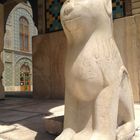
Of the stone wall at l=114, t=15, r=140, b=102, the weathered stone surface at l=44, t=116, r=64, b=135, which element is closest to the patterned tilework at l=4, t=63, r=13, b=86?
the stone wall at l=114, t=15, r=140, b=102

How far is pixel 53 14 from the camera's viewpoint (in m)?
4.70

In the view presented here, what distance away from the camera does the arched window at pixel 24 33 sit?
1384 centimetres

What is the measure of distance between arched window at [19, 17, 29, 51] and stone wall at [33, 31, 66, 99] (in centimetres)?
957

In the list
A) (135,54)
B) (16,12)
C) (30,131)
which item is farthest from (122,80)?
(16,12)

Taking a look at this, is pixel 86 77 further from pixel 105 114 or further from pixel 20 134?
pixel 20 134

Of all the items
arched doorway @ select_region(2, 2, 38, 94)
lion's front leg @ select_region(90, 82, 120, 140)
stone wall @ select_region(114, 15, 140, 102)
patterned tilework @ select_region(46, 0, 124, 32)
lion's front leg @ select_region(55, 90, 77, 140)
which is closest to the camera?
lion's front leg @ select_region(90, 82, 120, 140)

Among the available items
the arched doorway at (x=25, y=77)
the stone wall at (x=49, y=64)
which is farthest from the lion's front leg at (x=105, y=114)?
the arched doorway at (x=25, y=77)

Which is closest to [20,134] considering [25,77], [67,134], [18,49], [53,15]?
[67,134]

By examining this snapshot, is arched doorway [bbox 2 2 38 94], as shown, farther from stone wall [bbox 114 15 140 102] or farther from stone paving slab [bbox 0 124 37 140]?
stone paving slab [bbox 0 124 37 140]

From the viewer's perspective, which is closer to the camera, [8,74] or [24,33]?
[8,74]

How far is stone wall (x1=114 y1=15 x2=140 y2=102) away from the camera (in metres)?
3.45

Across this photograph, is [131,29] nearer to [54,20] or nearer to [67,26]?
[54,20]

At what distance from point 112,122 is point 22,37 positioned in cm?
1329

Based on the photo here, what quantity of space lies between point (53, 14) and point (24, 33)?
9.76m
